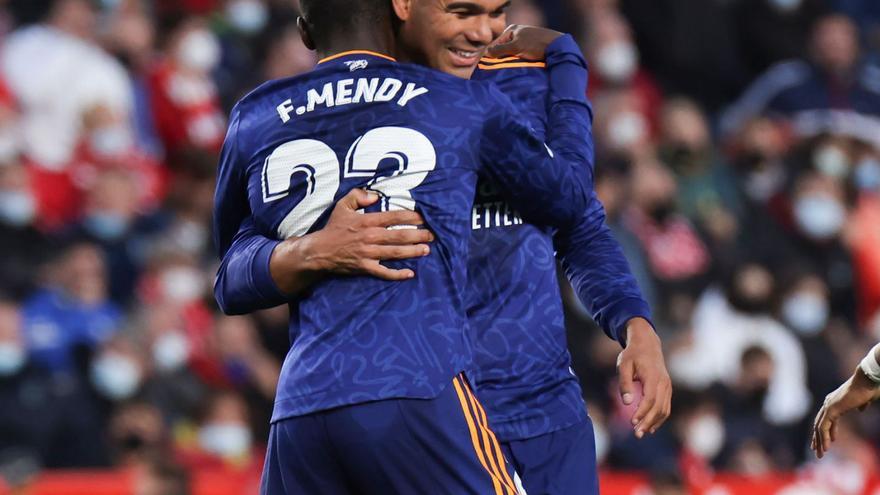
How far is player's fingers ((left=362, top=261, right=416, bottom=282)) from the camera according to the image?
3246mm

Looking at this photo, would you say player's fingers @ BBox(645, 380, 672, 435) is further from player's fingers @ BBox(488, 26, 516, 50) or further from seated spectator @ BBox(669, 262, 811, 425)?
seated spectator @ BBox(669, 262, 811, 425)

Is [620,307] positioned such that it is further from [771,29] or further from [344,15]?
[771,29]

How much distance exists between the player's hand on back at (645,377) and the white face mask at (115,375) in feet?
13.9

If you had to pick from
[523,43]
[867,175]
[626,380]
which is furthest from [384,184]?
[867,175]

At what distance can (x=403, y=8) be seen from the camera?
345 cm

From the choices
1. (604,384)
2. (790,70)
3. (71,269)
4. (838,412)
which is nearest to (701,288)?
(604,384)

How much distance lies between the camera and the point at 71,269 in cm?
761

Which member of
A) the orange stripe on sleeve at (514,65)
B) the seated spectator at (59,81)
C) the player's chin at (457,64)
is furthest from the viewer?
the seated spectator at (59,81)

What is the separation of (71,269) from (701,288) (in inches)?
153

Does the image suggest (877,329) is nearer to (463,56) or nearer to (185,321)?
(185,321)

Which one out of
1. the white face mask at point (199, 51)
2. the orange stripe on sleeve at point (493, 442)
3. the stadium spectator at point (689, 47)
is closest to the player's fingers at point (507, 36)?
the orange stripe on sleeve at point (493, 442)

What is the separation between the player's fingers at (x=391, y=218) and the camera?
3.28 meters

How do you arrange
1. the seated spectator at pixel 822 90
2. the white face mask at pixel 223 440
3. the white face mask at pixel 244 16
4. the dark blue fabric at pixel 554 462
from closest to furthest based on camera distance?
the dark blue fabric at pixel 554 462
the white face mask at pixel 223 440
the white face mask at pixel 244 16
the seated spectator at pixel 822 90

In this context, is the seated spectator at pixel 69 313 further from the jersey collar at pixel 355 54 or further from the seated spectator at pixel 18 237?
the jersey collar at pixel 355 54
